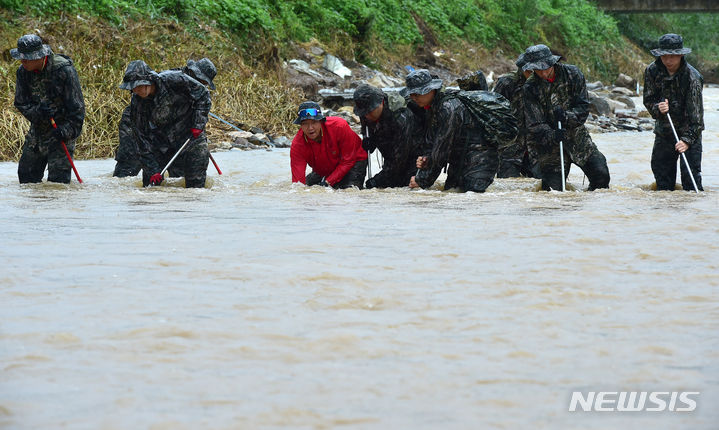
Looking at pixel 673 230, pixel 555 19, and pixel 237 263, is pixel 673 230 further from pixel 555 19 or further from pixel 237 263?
pixel 555 19

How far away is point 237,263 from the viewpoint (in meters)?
5.00

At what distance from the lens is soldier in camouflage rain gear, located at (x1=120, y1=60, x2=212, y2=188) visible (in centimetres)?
919

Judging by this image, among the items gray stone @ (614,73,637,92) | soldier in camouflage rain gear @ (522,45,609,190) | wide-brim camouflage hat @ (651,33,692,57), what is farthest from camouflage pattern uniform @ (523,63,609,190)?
gray stone @ (614,73,637,92)

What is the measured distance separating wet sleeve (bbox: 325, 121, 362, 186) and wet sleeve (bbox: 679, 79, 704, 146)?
2.89 meters

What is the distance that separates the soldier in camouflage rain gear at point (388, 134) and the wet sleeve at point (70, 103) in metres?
2.62

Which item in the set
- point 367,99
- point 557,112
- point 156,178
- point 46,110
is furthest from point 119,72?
point 557,112

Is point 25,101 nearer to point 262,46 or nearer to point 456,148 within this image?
point 456,148

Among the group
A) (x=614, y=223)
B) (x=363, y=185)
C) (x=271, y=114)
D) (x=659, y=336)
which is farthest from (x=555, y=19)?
(x=659, y=336)

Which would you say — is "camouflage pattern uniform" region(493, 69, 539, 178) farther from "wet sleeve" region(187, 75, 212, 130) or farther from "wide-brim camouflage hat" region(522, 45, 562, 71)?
"wet sleeve" region(187, 75, 212, 130)

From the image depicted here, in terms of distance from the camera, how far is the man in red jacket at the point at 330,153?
29.6 ft

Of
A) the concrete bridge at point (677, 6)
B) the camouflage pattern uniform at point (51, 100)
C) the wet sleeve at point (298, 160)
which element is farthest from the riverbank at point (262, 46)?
the wet sleeve at point (298, 160)

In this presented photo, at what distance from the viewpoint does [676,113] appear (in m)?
8.36

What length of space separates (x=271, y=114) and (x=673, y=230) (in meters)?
12.6

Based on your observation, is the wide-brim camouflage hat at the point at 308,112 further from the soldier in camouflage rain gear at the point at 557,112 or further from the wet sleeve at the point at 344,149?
the soldier in camouflage rain gear at the point at 557,112
